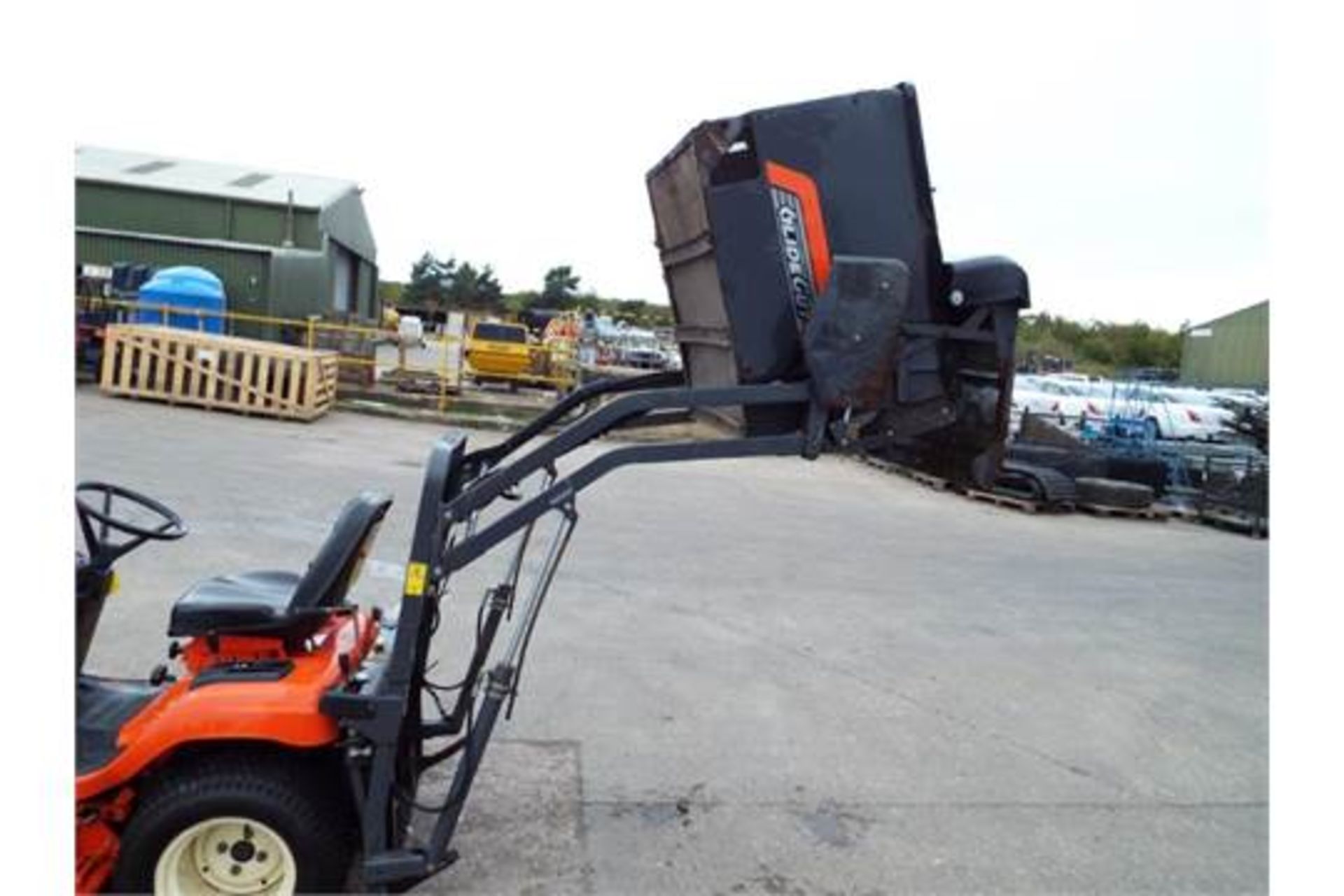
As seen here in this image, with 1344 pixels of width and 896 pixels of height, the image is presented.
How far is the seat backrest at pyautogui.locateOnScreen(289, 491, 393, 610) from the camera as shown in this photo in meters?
3.31

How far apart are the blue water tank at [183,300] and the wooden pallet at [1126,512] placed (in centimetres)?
1563

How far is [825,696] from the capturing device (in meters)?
5.66

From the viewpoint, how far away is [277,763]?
3.12 m

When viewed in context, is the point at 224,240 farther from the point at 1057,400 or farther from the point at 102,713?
the point at 102,713

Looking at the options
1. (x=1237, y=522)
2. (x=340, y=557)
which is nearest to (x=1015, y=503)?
(x=1237, y=522)

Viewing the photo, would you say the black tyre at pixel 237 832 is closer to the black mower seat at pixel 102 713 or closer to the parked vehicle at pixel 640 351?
Answer: the black mower seat at pixel 102 713

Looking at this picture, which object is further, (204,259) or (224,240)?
(224,240)

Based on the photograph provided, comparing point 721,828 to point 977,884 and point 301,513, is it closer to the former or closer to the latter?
point 977,884

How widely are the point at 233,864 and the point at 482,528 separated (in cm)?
127

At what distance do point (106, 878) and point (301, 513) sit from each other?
21.2 feet

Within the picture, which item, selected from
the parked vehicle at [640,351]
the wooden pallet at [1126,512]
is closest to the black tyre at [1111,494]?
the wooden pallet at [1126,512]

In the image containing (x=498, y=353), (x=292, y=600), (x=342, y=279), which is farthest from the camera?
(x=342, y=279)

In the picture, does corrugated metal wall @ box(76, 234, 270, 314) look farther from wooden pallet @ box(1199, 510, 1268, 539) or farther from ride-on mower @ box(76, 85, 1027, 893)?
ride-on mower @ box(76, 85, 1027, 893)

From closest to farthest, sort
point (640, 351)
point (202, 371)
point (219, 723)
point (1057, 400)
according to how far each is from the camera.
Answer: point (219, 723) < point (202, 371) < point (1057, 400) < point (640, 351)
